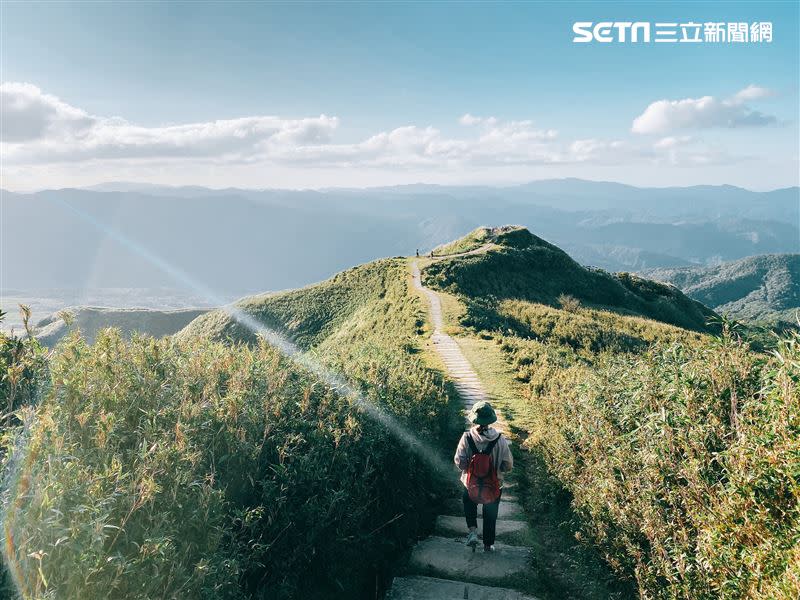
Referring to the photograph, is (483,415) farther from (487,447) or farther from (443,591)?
(443,591)

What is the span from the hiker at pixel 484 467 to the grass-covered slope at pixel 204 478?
3.01 feet

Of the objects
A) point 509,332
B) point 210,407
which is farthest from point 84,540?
point 509,332

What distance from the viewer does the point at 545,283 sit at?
5300cm

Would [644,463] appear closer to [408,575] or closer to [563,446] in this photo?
[563,446]

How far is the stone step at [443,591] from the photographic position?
20.5 feet

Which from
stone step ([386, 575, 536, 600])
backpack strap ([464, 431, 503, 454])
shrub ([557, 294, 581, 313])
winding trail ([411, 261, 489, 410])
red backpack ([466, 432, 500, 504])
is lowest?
shrub ([557, 294, 581, 313])

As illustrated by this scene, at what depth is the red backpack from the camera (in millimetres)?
7586

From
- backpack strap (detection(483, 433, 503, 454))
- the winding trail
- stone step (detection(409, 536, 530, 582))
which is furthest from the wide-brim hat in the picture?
the winding trail

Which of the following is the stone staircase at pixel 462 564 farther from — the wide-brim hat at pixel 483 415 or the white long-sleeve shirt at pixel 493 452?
the wide-brim hat at pixel 483 415

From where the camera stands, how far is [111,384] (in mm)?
5527

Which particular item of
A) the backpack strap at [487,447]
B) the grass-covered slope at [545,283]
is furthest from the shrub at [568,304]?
the backpack strap at [487,447]

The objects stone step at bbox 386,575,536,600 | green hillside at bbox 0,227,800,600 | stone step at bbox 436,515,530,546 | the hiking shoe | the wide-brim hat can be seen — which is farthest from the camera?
stone step at bbox 436,515,530,546

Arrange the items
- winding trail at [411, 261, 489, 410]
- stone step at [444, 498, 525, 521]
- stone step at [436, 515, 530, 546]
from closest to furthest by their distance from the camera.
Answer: stone step at [436, 515, 530, 546] < stone step at [444, 498, 525, 521] < winding trail at [411, 261, 489, 410]

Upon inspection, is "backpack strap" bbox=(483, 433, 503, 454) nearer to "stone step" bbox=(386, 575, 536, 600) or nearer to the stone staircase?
the stone staircase
